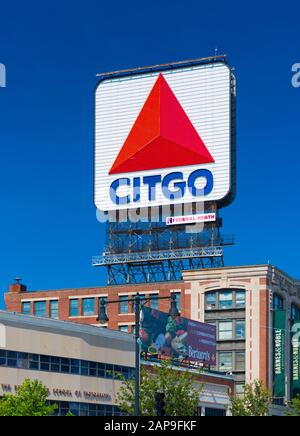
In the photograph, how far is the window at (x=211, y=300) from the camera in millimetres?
105500

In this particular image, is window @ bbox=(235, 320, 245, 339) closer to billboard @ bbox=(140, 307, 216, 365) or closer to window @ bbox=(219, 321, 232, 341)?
window @ bbox=(219, 321, 232, 341)

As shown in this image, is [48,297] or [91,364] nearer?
[91,364]

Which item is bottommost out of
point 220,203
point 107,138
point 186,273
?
point 186,273

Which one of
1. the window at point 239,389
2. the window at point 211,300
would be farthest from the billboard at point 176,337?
the window at point 211,300

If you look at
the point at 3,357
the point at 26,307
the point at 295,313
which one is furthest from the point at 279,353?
the point at 3,357

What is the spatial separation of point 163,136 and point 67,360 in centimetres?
5396

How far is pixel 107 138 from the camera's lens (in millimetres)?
120625

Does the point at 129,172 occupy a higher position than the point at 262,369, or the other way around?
the point at 129,172

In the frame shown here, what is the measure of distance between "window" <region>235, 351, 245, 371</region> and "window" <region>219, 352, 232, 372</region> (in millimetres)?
717

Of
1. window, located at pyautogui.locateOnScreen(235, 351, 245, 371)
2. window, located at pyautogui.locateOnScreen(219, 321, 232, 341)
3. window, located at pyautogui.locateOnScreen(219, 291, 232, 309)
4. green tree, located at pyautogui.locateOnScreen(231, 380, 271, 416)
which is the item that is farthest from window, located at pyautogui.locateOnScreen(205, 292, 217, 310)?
green tree, located at pyautogui.locateOnScreen(231, 380, 271, 416)
